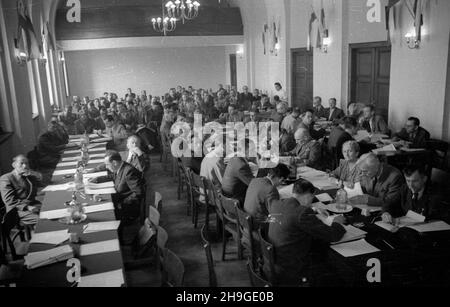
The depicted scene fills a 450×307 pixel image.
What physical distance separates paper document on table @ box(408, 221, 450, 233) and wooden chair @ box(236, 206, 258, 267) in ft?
4.67

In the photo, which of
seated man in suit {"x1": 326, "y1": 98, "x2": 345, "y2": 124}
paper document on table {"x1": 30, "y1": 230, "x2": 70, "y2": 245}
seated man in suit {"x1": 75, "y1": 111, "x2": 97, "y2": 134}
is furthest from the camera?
seated man in suit {"x1": 75, "y1": 111, "x2": 97, "y2": 134}

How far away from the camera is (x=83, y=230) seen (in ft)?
13.2

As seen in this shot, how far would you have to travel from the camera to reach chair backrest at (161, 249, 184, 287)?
115 inches

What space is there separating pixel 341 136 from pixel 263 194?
3247 mm

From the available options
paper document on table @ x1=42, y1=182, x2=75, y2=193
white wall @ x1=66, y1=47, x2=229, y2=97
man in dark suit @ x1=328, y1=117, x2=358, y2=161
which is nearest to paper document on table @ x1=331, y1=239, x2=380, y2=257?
paper document on table @ x1=42, y1=182, x2=75, y2=193

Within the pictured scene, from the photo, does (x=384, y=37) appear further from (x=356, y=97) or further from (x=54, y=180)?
(x=54, y=180)

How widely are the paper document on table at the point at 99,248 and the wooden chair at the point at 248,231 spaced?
121 cm

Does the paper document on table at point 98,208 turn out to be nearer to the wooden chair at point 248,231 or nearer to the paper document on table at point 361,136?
the wooden chair at point 248,231

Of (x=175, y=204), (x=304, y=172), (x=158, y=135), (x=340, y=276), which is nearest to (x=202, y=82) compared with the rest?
(x=158, y=135)

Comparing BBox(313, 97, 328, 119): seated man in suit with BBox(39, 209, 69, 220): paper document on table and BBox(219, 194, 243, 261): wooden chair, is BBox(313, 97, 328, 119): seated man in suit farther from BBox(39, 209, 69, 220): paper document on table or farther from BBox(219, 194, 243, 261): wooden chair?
BBox(39, 209, 69, 220): paper document on table

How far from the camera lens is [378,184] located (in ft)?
15.4

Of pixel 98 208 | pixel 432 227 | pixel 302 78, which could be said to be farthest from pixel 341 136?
pixel 302 78

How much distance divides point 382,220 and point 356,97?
750cm

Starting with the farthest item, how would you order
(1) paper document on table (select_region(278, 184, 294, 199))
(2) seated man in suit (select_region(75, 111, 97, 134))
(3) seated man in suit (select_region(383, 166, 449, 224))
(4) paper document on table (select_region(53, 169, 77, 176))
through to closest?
1. (2) seated man in suit (select_region(75, 111, 97, 134))
2. (4) paper document on table (select_region(53, 169, 77, 176))
3. (1) paper document on table (select_region(278, 184, 294, 199))
4. (3) seated man in suit (select_region(383, 166, 449, 224))
